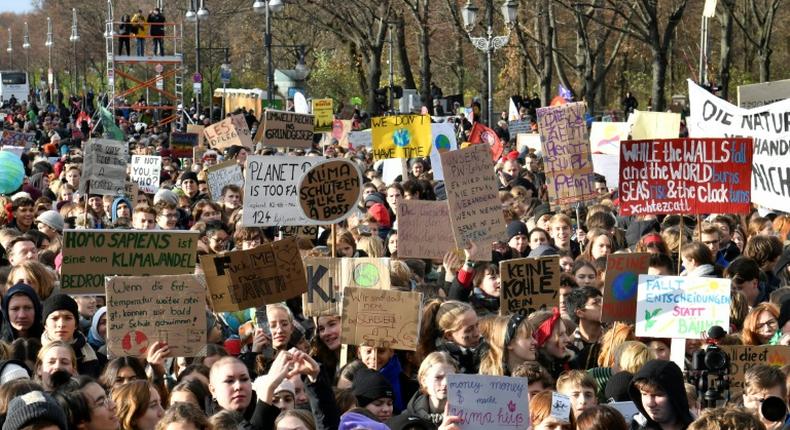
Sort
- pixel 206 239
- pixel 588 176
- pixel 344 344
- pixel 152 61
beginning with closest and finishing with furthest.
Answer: pixel 344 344, pixel 206 239, pixel 588 176, pixel 152 61

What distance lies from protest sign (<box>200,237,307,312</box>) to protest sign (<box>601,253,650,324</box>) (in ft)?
6.05

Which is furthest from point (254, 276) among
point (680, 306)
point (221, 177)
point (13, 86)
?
point (13, 86)

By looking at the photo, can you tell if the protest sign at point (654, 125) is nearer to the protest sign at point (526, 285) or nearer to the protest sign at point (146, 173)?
the protest sign at point (146, 173)

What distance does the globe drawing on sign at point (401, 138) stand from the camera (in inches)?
777

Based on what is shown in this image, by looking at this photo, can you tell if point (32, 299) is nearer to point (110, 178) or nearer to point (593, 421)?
point (593, 421)

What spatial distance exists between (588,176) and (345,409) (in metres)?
7.80

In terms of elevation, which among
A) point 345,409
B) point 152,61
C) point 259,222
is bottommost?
point 345,409

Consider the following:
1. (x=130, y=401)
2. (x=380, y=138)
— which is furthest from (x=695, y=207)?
(x=380, y=138)

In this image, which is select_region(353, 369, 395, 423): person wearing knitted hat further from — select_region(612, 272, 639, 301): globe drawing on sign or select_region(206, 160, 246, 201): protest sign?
select_region(206, 160, 246, 201): protest sign

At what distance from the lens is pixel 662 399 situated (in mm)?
7215

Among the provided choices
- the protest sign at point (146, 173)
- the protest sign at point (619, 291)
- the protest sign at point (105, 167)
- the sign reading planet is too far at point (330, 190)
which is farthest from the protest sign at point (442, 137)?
the protest sign at point (619, 291)

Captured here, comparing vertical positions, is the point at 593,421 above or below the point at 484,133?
below

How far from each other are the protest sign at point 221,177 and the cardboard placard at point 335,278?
8249 mm

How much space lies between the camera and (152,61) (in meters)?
45.7
